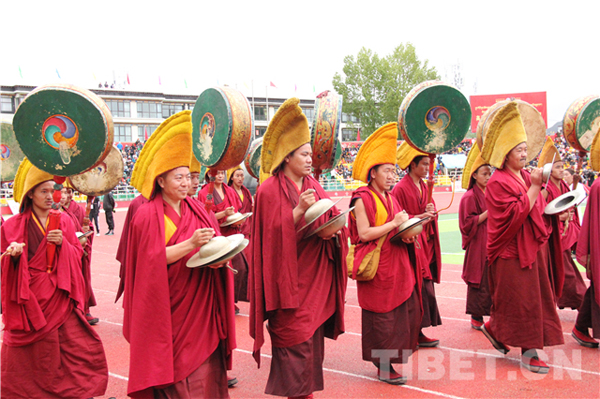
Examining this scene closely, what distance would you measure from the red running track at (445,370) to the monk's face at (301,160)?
1.99 metres

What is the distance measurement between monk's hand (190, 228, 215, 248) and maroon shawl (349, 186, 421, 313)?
1900 millimetres

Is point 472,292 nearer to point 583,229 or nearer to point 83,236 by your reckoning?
point 583,229

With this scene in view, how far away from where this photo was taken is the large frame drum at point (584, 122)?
23.7ft

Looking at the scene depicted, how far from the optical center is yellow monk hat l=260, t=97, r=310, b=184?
4129 millimetres

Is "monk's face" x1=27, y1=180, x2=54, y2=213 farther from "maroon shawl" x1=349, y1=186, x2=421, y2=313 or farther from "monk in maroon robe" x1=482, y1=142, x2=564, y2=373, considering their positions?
"monk in maroon robe" x1=482, y1=142, x2=564, y2=373

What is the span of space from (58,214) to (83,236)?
143 cm

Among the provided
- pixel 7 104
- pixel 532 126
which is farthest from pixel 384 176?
pixel 7 104

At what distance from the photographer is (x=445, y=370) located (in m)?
5.10

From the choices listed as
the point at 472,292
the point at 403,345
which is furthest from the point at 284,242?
the point at 472,292

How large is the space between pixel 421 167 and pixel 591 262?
2.03 metres

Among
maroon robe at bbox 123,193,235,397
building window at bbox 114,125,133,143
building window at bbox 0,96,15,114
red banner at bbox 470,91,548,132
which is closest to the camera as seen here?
maroon robe at bbox 123,193,235,397

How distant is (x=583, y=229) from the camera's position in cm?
554

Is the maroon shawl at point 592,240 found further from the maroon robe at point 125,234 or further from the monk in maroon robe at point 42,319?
the maroon robe at point 125,234

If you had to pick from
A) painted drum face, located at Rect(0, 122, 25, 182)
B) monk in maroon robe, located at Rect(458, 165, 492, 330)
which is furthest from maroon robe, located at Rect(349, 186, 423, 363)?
painted drum face, located at Rect(0, 122, 25, 182)
